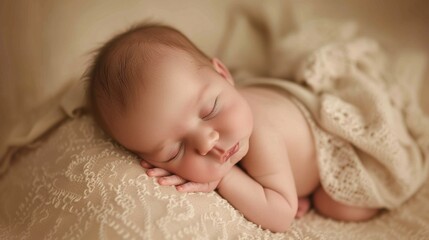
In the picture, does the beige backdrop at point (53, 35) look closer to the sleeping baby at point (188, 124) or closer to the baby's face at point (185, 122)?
the sleeping baby at point (188, 124)

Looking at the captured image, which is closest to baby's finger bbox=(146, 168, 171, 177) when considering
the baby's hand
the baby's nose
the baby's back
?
the baby's hand

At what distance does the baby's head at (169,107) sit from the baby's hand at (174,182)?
0.05 ft

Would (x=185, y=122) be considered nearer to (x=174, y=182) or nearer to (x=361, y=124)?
(x=174, y=182)

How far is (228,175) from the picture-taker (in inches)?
45.2

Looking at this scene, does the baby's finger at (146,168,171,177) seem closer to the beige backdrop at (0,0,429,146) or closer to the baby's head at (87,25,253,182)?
the baby's head at (87,25,253,182)

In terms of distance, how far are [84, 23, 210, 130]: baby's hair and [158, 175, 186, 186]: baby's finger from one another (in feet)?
0.59

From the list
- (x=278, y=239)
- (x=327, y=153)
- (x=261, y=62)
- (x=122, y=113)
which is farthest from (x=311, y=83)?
(x=122, y=113)

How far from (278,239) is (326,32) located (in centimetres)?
80

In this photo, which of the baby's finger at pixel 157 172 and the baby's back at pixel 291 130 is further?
the baby's back at pixel 291 130

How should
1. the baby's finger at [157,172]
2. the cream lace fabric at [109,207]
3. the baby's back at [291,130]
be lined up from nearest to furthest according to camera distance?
A: the cream lace fabric at [109,207] → the baby's finger at [157,172] → the baby's back at [291,130]

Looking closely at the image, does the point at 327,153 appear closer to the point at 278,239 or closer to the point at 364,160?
the point at 364,160

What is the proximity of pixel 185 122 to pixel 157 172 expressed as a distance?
0.14 m

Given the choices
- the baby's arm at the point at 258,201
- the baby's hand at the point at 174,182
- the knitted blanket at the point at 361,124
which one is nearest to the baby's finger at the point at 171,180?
the baby's hand at the point at 174,182

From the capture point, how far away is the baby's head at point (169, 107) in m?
1.02
